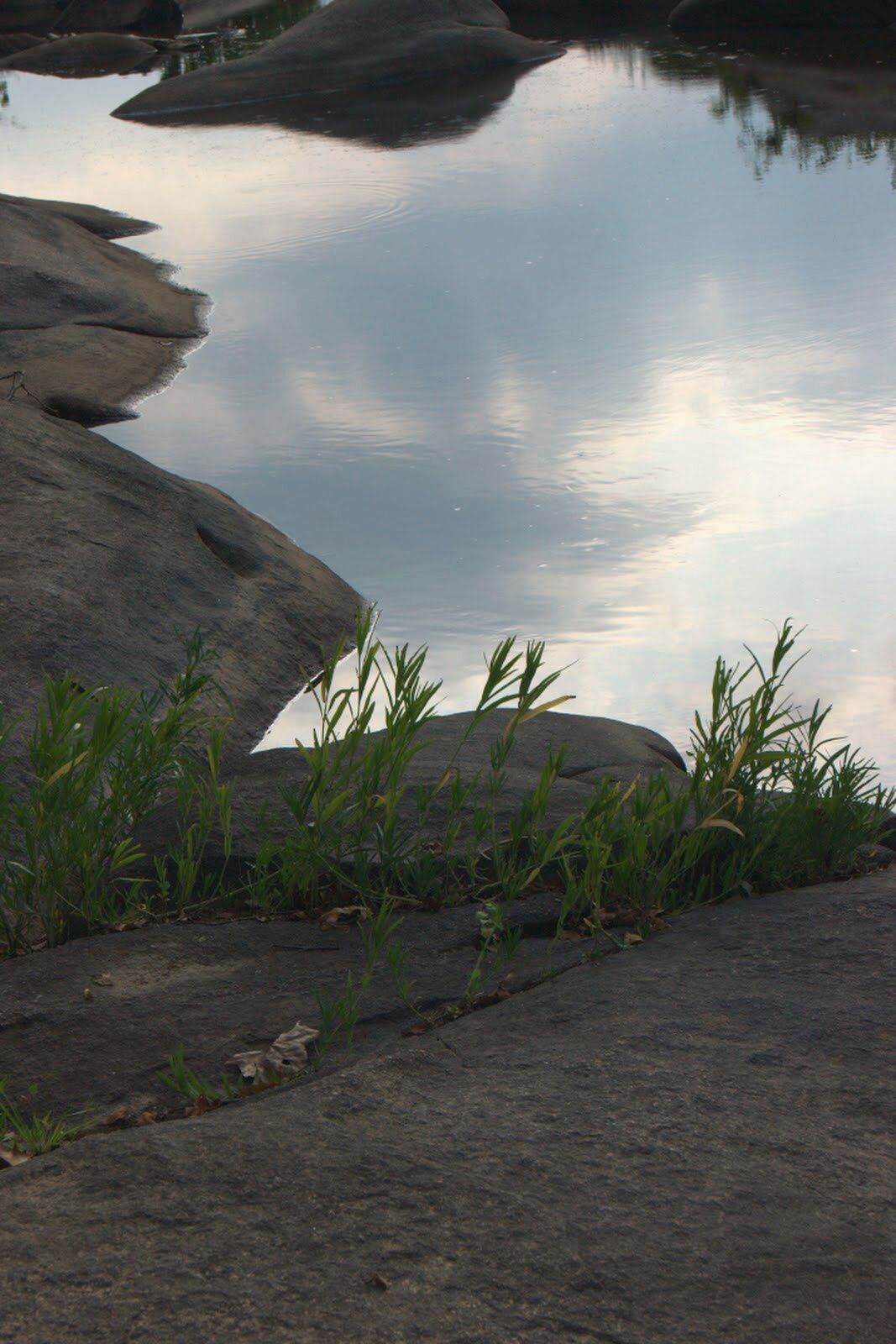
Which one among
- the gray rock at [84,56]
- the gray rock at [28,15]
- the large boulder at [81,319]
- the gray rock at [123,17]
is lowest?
the large boulder at [81,319]

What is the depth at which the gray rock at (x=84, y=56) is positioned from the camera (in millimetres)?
21234

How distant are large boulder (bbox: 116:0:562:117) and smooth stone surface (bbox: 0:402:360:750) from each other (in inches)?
478

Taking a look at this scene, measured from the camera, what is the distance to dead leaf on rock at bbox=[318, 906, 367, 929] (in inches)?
115

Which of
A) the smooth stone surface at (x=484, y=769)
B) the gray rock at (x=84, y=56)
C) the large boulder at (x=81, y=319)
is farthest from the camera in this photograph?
the gray rock at (x=84, y=56)

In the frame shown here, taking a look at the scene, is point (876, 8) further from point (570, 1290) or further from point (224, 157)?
point (570, 1290)

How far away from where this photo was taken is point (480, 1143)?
6.96ft

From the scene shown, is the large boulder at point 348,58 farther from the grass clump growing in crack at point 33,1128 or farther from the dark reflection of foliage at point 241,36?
the grass clump growing in crack at point 33,1128

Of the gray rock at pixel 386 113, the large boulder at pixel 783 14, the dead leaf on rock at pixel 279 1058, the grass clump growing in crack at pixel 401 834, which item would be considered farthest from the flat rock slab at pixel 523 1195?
the large boulder at pixel 783 14

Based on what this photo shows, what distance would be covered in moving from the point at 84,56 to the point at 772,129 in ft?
42.1

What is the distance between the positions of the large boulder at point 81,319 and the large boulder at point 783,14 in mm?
11696

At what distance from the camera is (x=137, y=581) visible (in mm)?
4922

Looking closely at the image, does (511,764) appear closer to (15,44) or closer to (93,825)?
(93,825)

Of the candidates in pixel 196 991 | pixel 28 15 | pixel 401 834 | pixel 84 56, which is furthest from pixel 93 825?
pixel 28 15

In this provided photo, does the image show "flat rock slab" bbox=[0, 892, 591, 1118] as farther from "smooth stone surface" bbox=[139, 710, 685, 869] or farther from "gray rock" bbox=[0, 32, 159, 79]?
"gray rock" bbox=[0, 32, 159, 79]
